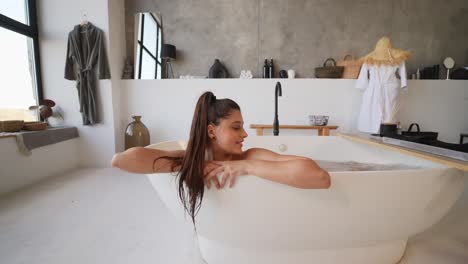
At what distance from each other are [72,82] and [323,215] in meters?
3.26

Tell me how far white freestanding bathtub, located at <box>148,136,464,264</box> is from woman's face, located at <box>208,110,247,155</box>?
0.15m

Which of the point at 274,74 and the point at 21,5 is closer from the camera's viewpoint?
the point at 21,5

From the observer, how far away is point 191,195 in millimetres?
817

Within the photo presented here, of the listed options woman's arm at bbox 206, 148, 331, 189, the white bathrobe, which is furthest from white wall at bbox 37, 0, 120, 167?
the white bathrobe

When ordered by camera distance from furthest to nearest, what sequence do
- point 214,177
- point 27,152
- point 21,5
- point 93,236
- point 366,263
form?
point 21,5, point 27,152, point 93,236, point 366,263, point 214,177

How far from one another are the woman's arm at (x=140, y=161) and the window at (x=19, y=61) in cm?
254

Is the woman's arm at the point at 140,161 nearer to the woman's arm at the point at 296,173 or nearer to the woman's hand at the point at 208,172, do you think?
the woman's hand at the point at 208,172

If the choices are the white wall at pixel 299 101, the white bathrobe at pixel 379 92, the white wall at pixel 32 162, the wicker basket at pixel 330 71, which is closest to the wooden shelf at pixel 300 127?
the white wall at pixel 299 101

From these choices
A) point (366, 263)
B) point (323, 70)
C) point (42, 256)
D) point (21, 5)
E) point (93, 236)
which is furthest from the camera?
point (323, 70)

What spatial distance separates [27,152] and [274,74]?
2.94 m

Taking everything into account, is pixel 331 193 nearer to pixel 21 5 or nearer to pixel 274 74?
pixel 274 74

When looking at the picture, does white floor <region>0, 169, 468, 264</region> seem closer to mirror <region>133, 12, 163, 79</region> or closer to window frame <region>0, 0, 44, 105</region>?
window frame <region>0, 0, 44, 105</region>

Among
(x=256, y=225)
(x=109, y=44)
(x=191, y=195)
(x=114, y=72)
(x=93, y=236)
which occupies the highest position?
(x=109, y=44)

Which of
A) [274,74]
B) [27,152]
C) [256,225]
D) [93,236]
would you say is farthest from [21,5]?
[256,225]
